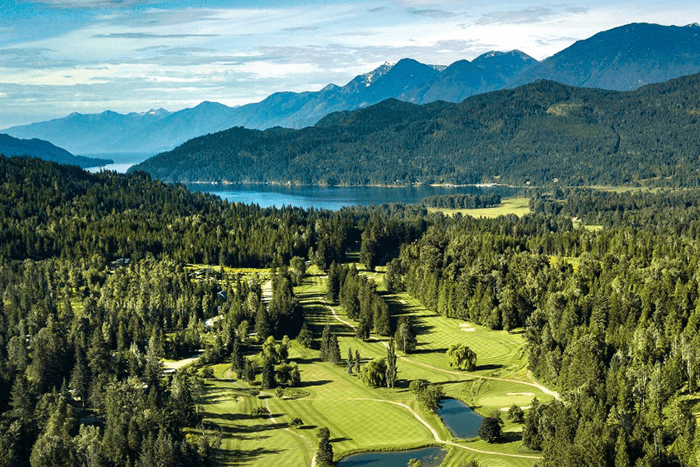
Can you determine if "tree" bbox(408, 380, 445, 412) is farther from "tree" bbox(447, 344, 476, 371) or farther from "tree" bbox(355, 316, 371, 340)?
"tree" bbox(355, 316, 371, 340)

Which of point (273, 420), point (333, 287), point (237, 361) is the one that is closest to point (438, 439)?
point (273, 420)

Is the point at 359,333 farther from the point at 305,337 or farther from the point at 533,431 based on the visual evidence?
the point at 533,431

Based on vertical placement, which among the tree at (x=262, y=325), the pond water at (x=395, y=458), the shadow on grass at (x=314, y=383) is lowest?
the pond water at (x=395, y=458)

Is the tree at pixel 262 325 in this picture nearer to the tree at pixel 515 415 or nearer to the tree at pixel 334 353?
the tree at pixel 334 353

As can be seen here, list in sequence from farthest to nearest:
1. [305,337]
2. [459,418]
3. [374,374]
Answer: [305,337] → [374,374] → [459,418]

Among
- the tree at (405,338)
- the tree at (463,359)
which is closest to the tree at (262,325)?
the tree at (405,338)
